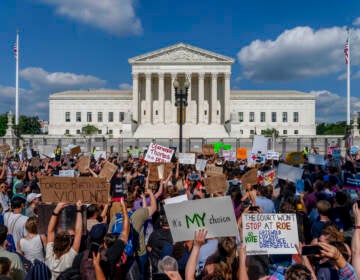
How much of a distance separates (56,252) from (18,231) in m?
1.85

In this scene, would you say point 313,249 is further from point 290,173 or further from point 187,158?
point 187,158

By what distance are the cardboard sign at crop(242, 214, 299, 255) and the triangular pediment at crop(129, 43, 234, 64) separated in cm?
6155

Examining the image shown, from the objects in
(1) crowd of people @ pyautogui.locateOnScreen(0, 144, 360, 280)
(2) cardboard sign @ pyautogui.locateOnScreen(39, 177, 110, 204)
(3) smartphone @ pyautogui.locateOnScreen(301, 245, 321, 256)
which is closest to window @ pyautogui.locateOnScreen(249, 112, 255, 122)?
(1) crowd of people @ pyautogui.locateOnScreen(0, 144, 360, 280)

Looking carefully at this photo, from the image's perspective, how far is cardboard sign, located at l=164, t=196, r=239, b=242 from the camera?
3881 millimetres

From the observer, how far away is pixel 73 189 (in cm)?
544

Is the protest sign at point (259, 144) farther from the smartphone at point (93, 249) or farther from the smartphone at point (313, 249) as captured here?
the smartphone at point (313, 249)

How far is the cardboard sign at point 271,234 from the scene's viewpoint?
4043 mm

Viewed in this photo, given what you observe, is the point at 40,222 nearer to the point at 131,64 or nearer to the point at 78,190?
the point at 78,190

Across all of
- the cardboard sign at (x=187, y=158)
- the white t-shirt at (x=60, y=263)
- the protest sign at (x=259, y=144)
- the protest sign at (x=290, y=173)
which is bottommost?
the white t-shirt at (x=60, y=263)

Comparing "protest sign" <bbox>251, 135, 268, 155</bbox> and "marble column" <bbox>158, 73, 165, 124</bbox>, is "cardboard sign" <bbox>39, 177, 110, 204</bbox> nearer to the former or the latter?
"protest sign" <bbox>251, 135, 268, 155</bbox>

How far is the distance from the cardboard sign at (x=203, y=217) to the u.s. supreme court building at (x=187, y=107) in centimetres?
5407

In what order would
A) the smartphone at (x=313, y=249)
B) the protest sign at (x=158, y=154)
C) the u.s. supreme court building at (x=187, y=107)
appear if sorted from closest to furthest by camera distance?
the smartphone at (x=313, y=249) < the protest sign at (x=158, y=154) < the u.s. supreme court building at (x=187, y=107)

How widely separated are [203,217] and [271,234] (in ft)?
2.65

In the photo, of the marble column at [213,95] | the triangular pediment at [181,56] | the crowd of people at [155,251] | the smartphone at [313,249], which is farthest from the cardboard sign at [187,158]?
the triangular pediment at [181,56]
